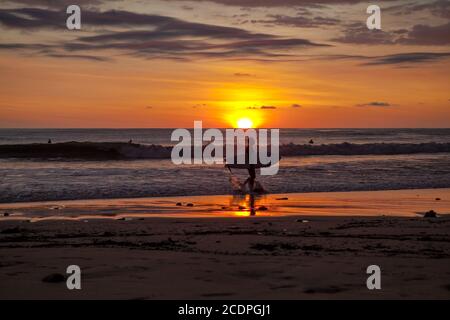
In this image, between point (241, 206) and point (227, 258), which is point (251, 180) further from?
point (227, 258)

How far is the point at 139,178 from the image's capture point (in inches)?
997

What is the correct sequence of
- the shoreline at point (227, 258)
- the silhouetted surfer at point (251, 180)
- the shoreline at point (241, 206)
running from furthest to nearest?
the silhouetted surfer at point (251, 180) < the shoreline at point (241, 206) < the shoreline at point (227, 258)

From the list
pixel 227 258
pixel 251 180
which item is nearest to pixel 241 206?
pixel 251 180

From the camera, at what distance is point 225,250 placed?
363 inches

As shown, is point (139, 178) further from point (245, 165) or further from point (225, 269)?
point (225, 269)

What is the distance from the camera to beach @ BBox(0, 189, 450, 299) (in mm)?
6434

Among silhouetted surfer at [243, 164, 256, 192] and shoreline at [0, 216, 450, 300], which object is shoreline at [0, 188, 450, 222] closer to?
silhouetted surfer at [243, 164, 256, 192]

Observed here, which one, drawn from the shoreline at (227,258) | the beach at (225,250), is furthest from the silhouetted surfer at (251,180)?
the shoreline at (227,258)

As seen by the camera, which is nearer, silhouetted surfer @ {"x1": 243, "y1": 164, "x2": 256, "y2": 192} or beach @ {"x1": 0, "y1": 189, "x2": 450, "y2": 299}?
beach @ {"x1": 0, "y1": 189, "x2": 450, "y2": 299}

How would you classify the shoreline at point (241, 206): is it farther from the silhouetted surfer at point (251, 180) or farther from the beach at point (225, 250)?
the silhouetted surfer at point (251, 180)

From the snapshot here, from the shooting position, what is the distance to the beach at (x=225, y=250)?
643cm

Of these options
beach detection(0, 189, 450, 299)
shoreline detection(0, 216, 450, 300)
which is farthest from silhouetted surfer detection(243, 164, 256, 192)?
shoreline detection(0, 216, 450, 300)
